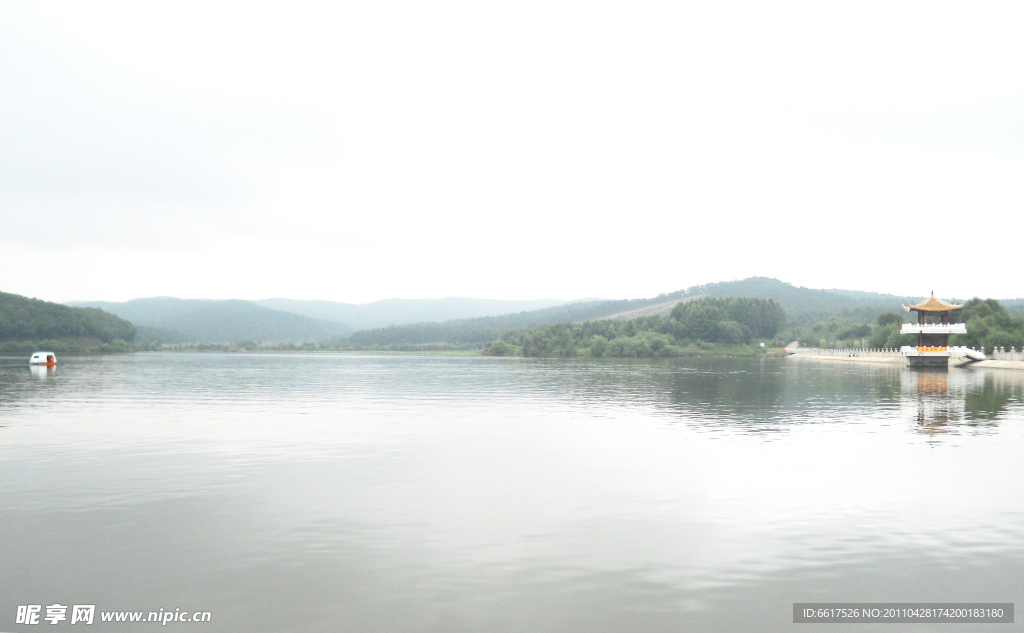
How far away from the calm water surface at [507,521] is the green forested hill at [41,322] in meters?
165

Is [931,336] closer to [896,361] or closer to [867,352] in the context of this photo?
[896,361]

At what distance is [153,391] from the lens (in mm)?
48500

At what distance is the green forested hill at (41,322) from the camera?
165m

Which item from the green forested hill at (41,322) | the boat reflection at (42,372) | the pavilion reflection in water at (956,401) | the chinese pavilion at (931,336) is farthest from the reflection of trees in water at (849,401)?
the green forested hill at (41,322)

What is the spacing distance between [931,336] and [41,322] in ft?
599

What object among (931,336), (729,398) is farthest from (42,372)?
(931,336)

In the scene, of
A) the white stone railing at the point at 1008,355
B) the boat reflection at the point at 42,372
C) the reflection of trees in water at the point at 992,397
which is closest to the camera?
the reflection of trees in water at the point at 992,397

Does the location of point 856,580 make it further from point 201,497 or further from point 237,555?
point 201,497

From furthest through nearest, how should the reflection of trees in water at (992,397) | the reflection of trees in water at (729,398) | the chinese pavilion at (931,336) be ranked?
1. the chinese pavilion at (931,336)
2. the reflection of trees in water at (729,398)
3. the reflection of trees in water at (992,397)

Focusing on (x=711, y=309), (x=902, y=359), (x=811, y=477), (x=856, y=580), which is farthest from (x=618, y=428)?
(x=711, y=309)

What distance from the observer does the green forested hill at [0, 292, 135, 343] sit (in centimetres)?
16462

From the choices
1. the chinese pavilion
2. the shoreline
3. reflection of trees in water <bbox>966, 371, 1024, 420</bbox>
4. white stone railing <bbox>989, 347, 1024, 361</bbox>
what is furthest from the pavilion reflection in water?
the chinese pavilion

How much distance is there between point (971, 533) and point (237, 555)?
1245cm

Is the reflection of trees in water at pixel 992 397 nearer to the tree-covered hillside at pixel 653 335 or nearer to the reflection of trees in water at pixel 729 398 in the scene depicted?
the reflection of trees in water at pixel 729 398
